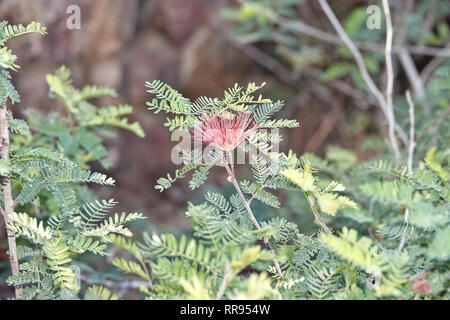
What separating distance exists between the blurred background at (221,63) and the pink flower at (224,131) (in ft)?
4.37

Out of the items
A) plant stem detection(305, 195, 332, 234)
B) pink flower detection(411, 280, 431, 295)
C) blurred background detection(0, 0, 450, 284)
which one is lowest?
pink flower detection(411, 280, 431, 295)

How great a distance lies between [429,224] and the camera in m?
0.73

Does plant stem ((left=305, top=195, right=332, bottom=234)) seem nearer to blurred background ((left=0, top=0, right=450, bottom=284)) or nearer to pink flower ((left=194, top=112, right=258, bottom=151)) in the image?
pink flower ((left=194, top=112, right=258, bottom=151))

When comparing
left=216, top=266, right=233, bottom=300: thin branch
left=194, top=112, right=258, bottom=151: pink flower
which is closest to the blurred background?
left=194, top=112, right=258, bottom=151: pink flower

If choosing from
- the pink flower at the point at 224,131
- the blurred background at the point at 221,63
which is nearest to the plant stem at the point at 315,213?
the pink flower at the point at 224,131

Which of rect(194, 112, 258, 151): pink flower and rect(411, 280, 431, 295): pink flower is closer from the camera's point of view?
rect(411, 280, 431, 295): pink flower

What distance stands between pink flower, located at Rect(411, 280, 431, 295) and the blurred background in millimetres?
1553

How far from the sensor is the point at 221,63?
279 cm

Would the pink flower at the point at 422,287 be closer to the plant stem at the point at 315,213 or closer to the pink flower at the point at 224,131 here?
the plant stem at the point at 315,213

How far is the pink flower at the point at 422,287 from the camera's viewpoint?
0.73 m

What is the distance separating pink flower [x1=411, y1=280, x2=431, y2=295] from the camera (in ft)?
2.38

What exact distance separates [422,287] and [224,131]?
0.46 m
